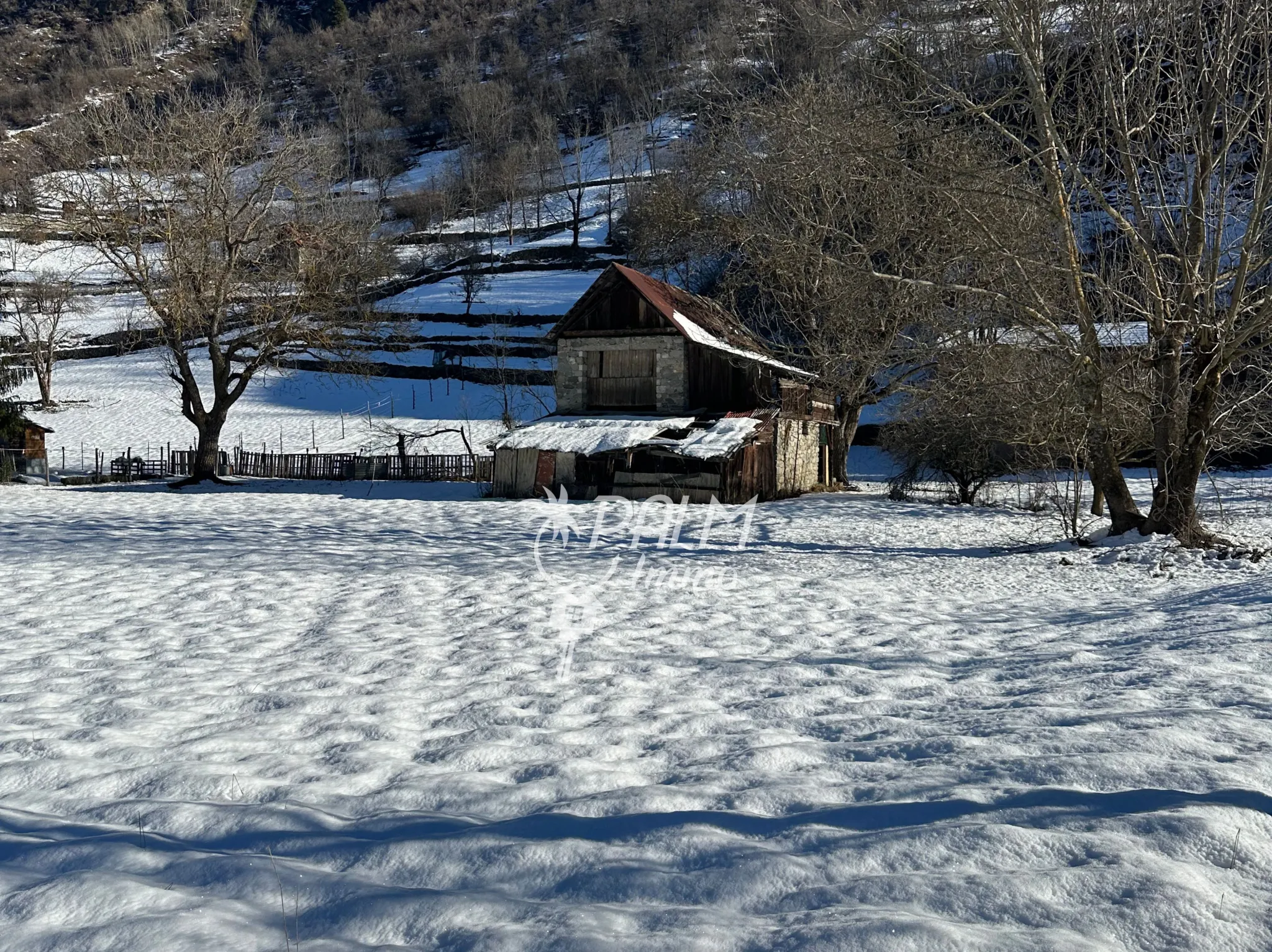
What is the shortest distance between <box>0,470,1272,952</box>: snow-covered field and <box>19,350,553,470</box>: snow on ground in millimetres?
32303

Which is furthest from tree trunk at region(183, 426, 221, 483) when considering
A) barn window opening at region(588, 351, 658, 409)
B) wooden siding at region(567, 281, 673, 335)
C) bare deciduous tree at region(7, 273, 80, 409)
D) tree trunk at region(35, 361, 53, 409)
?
bare deciduous tree at region(7, 273, 80, 409)

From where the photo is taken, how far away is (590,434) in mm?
26906

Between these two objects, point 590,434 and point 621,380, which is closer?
point 590,434

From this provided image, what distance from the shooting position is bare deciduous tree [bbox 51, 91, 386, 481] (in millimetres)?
28828

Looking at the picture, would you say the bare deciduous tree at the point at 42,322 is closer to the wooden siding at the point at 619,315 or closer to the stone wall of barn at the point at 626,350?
the stone wall of barn at the point at 626,350

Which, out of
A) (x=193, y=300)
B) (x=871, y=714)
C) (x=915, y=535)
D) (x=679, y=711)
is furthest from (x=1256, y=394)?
(x=193, y=300)

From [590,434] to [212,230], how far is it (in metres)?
14.7

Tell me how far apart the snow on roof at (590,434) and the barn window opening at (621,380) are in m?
1.07

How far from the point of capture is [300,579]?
11.0 meters

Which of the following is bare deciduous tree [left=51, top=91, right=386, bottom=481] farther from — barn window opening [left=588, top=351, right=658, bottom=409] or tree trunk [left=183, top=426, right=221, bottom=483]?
barn window opening [left=588, top=351, right=658, bottom=409]

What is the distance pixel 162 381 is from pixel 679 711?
190ft

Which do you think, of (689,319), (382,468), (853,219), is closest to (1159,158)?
(853,219)

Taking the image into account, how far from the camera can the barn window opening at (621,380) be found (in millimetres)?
28938

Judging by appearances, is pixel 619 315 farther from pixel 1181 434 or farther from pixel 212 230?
pixel 1181 434
